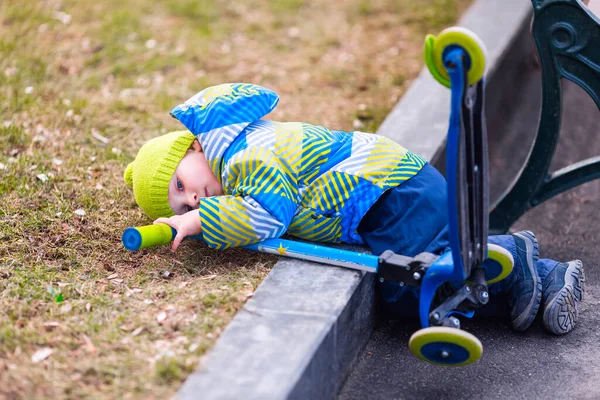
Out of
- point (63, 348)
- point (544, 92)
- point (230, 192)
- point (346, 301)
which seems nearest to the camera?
point (63, 348)

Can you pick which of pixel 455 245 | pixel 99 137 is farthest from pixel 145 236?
pixel 99 137

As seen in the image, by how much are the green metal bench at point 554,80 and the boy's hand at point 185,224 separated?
1.70 m

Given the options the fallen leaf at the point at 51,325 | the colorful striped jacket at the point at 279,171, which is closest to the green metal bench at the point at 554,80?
the colorful striped jacket at the point at 279,171

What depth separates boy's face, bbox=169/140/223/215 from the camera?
3.24 meters

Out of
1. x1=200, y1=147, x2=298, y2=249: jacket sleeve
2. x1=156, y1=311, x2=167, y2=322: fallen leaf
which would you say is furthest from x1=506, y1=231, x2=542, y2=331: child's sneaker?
x1=156, y1=311, x2=167, y2=322: fallen leaf

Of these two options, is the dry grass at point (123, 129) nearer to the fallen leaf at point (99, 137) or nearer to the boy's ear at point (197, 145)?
the fallen leaf at point (99, 137)

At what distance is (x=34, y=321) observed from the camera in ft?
9.14

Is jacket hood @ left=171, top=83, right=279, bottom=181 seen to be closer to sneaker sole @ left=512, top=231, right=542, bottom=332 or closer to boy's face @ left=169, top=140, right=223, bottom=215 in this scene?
boy's face @ left=169, top=140, right=223, bottom=215

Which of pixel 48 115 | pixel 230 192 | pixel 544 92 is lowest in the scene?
pixel 48 115

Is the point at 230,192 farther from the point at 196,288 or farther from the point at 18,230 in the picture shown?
the point at 18,230

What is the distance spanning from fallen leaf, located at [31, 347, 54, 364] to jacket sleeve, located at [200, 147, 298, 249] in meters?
0.76

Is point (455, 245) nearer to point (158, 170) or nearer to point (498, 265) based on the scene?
point (498, 265)

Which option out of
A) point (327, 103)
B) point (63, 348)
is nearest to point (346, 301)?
point (63, 348)

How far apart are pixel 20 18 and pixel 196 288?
393cm
